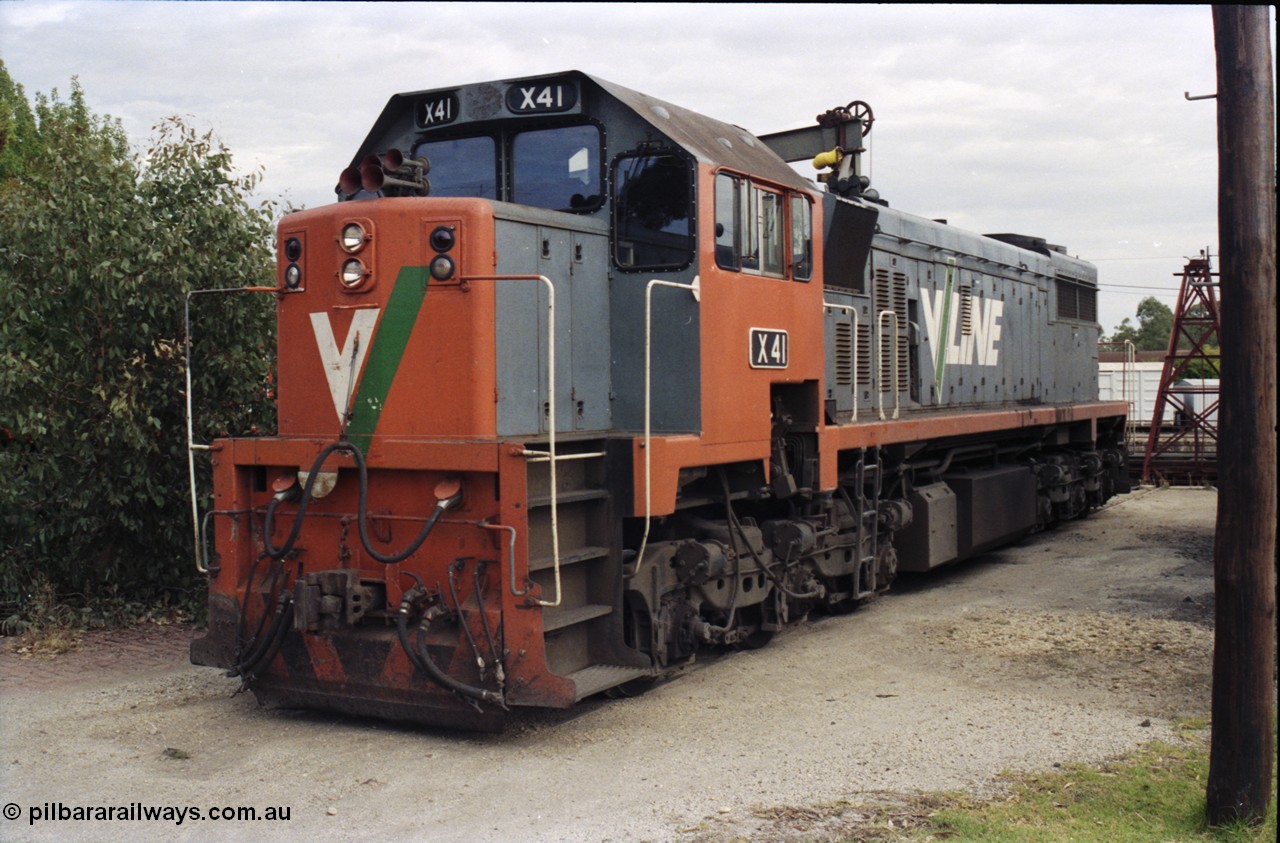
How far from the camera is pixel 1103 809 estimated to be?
202 inches

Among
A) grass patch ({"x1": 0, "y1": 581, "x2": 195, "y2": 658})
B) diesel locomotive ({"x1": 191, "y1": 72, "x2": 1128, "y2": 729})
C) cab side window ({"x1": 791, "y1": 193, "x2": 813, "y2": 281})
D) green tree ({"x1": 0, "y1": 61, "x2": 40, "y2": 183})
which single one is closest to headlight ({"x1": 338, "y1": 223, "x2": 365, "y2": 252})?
diesel locomotive ({"x1": 191, "y1": 72, "x2": 1128, "y2": 729})

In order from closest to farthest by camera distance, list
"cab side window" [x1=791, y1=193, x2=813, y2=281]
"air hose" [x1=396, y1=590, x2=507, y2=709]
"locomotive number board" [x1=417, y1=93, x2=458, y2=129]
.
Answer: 1. "air hose" [x1=396, y1=590, x2=507, y2=709]
2. "locomotive number board" [x1=417, y1=93, x2=458, y2=129]
3. "cab side window" [x1=791, y1=193, x2=813, y2=281]

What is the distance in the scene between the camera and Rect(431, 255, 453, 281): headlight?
6156mm

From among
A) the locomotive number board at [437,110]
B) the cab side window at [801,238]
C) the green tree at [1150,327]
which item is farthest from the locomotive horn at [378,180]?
the green tree at [1150,327]

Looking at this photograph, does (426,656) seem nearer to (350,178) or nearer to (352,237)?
(352,237)

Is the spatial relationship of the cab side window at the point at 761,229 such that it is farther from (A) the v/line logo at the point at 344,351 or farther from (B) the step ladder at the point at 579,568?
(A) the v/line logo at the point at 344,351

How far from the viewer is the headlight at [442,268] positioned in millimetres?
6156

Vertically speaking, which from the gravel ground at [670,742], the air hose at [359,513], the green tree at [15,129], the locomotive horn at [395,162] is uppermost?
the green tree at [15,129]

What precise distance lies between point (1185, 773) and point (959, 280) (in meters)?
7.58

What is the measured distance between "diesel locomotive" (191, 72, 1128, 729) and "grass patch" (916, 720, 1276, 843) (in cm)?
197

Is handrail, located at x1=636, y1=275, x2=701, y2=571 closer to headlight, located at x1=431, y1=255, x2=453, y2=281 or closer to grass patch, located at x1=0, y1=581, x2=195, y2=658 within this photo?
headlight, located at x1=431, y1=255, x2=453, y2=281

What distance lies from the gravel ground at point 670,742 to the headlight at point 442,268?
2434 mm

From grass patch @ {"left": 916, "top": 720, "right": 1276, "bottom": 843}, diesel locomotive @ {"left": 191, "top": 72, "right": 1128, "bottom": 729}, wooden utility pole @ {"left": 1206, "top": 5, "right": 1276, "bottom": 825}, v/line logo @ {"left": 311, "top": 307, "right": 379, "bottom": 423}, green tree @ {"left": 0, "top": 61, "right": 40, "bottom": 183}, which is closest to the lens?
grass patch @ {"left": 916, "top": 720, "right": 1276, "bottom": 843}

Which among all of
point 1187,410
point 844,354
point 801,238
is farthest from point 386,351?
point 1187,410
